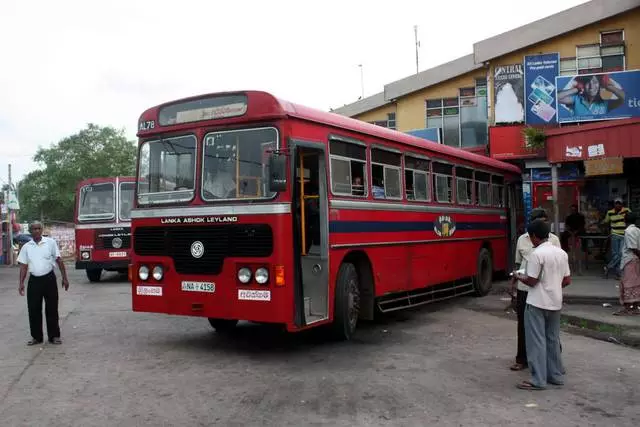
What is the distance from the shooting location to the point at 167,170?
8109 mm

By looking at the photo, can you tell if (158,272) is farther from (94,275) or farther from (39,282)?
(94,275)

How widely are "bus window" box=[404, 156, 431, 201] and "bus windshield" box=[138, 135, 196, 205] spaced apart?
3.82 metres

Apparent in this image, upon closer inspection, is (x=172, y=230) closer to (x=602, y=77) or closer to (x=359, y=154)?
(x=359, y=154)

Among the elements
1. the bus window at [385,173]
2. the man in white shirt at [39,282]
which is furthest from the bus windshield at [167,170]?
the bus window at [385,173]

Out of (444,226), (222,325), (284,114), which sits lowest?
(222,325)

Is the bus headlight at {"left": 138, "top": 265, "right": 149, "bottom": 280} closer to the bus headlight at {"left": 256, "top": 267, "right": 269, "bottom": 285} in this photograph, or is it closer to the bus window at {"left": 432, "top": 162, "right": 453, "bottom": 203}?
the bus headlight at {"left": 256, "top": 267, "right": 269, "bottom": 285}

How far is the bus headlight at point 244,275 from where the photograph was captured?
7.33 meters

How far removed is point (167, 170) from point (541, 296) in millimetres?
4853

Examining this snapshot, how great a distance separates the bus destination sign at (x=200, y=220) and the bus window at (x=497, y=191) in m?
8.70

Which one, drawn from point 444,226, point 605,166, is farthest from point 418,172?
point 605,166

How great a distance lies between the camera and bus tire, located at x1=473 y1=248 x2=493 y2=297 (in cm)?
1352

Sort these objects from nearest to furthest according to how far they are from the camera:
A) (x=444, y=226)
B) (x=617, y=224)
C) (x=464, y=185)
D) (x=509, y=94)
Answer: (x=444, y=226) < (x=464, y=185) < (x=617, y=224) < (x=509, y=94)

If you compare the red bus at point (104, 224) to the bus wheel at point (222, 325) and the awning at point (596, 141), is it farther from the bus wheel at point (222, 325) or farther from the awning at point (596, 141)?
the awning at point (596, 141)

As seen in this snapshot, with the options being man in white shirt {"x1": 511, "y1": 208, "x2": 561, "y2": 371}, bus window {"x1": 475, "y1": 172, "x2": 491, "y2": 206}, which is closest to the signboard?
bus window {"x1": 475, "y1": 172, "x2": 491, "y2": 206}
